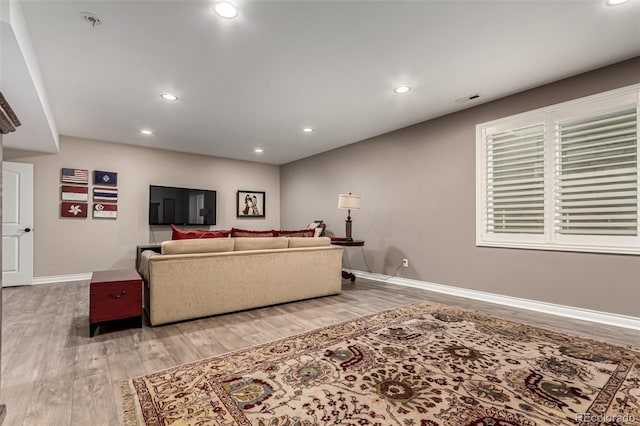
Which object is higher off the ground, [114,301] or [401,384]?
[114,301]

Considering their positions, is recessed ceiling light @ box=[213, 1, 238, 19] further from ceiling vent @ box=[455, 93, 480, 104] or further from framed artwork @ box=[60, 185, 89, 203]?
framed artwork @ box=[60, 185, 89, 203]

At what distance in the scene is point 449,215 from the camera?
14.5 ft

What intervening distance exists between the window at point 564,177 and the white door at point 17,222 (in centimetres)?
692

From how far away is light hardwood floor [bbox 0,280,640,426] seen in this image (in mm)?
1704

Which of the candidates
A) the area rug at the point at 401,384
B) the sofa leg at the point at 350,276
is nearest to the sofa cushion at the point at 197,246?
the area rug at the point at 401,384

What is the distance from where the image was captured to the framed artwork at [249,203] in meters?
7.44

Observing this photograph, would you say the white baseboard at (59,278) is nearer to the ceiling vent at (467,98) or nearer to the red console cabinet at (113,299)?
the red console cabinet at (113,299)

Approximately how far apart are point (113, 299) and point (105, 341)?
0.36 meters

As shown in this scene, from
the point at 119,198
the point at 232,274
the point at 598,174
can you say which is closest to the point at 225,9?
the point at 232,274

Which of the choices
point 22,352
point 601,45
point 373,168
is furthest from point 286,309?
point 601,45

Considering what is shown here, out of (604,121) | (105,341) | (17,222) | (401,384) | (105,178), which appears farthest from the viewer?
(105,178)

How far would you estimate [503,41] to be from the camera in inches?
105

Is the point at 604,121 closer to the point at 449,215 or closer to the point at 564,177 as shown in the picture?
the point at 564,177

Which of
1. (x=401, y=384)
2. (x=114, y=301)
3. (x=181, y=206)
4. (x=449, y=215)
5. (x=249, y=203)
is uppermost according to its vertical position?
(x=249, y=203)
